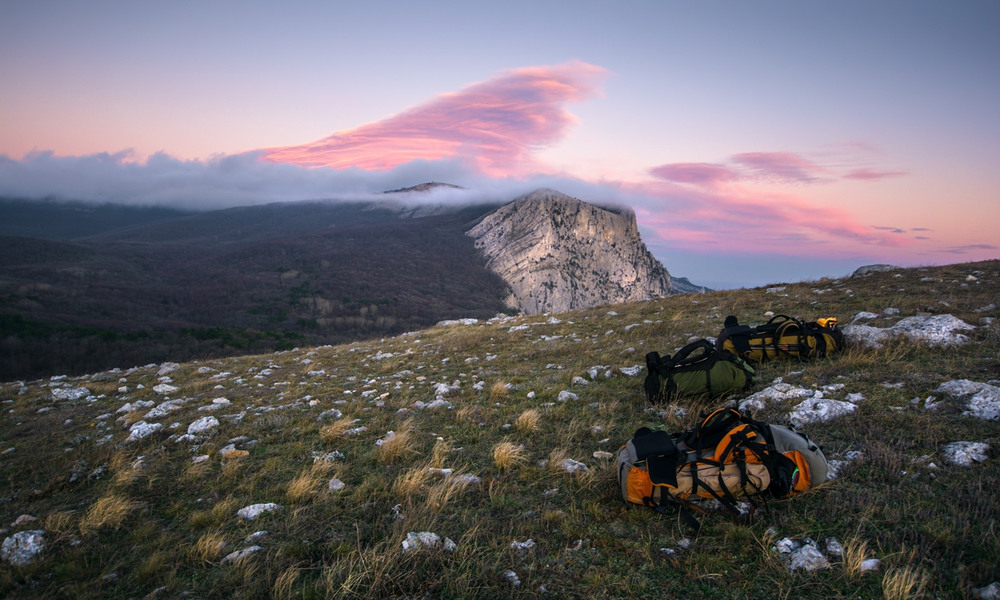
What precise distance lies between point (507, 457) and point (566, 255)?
131m

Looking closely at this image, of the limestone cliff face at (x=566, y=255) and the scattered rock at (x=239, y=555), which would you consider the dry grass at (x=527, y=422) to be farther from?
the limestone cliff face at (x=566, y=255)

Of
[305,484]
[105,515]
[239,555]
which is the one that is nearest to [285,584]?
[239,555]

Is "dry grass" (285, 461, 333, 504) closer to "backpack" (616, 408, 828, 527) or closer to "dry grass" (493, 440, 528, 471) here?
"dry grass" (493, 440, 528, 471)

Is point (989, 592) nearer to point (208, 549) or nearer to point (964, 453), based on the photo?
point (964, 453)

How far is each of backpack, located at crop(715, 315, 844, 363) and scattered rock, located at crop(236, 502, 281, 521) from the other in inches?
283

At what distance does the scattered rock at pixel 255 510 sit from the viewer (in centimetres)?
421

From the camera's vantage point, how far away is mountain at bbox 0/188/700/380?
186ft

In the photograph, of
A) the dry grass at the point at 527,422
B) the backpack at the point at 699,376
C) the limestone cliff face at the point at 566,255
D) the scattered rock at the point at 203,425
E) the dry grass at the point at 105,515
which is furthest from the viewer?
the limestone cliff face at the point at 566,255

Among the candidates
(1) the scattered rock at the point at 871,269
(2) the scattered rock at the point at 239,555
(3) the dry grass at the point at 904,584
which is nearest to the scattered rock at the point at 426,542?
(2) the scattered rock at the point at 239,555

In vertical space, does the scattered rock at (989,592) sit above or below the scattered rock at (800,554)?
above

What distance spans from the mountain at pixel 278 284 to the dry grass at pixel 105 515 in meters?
53.0

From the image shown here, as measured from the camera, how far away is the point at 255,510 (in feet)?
14.0

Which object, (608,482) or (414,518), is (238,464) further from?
(608,482)

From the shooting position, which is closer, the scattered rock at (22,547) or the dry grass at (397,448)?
the scattered rock at (22,547)
